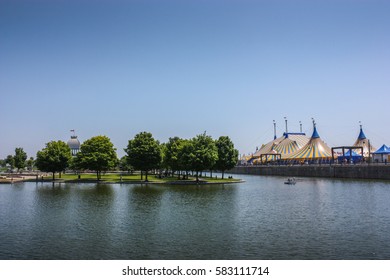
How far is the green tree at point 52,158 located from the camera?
8931 cm

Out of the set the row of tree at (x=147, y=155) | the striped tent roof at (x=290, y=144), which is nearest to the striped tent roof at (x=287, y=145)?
the striped tent roof at (x=290, y=144)

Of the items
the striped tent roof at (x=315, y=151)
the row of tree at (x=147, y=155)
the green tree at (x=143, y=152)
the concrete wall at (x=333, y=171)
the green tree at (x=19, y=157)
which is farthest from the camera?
the green tree at (x=19, y=157)

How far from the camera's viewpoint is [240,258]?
20.6 meters

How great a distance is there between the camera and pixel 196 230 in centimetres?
2762

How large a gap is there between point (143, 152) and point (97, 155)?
13.0 meters

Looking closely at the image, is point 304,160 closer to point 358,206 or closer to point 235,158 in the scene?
point 235,158

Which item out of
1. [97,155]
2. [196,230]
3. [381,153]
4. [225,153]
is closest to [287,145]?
[381,153]

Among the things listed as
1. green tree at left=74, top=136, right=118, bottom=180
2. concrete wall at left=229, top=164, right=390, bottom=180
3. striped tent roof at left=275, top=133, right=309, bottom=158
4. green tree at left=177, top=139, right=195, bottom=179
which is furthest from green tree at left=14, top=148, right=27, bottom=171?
striped tent roof at left=275, top=133, right=309, bottom=158

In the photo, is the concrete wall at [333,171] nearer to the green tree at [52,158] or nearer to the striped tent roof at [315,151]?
the striped tent roof at [315,151]

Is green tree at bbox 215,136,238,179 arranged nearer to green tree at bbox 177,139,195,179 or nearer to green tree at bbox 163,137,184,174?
green tree at bbox 163,137,184,174

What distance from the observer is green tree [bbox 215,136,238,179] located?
89875 mm

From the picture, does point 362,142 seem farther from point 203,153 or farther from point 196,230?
point 196,230

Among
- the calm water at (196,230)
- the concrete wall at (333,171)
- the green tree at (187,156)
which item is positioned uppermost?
the green tree at (187,156)

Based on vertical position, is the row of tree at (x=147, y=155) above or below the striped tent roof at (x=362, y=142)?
below
